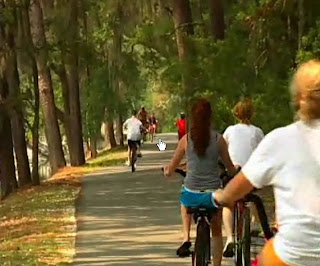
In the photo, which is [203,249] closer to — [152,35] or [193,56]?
[193,56]

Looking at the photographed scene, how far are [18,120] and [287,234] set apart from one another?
21915mm

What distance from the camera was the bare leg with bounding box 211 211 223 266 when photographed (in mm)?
9148

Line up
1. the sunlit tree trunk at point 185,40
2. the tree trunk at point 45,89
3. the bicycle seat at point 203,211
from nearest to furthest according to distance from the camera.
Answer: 1. the bicycle seat at point 203,211
2. the sunlit tree trunk at point 185,40
3. the tree trunk at point 45,89

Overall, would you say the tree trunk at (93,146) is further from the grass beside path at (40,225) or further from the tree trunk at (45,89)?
the grass beside path at (40,225)

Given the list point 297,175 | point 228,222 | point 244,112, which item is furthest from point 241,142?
point 297,175

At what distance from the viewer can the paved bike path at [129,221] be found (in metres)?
12.2

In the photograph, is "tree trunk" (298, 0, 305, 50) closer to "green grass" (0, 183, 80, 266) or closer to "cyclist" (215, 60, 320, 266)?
"green grass" (0, 183, 80, 266)

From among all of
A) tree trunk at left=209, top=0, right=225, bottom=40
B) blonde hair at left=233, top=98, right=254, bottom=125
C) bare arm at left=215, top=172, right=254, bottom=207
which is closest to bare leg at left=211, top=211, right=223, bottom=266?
blonde hair at left=233, top=98, right=254, bottom=125

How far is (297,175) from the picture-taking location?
4.67m

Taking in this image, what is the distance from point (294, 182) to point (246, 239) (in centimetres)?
508

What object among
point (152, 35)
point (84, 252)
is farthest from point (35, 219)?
point (152, 35)

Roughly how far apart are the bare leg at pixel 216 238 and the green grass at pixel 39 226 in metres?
2.74

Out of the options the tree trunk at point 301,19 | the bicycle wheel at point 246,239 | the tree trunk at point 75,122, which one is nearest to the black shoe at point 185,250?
the bicycle wheel at point 246,239

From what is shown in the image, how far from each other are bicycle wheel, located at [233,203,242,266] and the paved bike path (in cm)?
124
